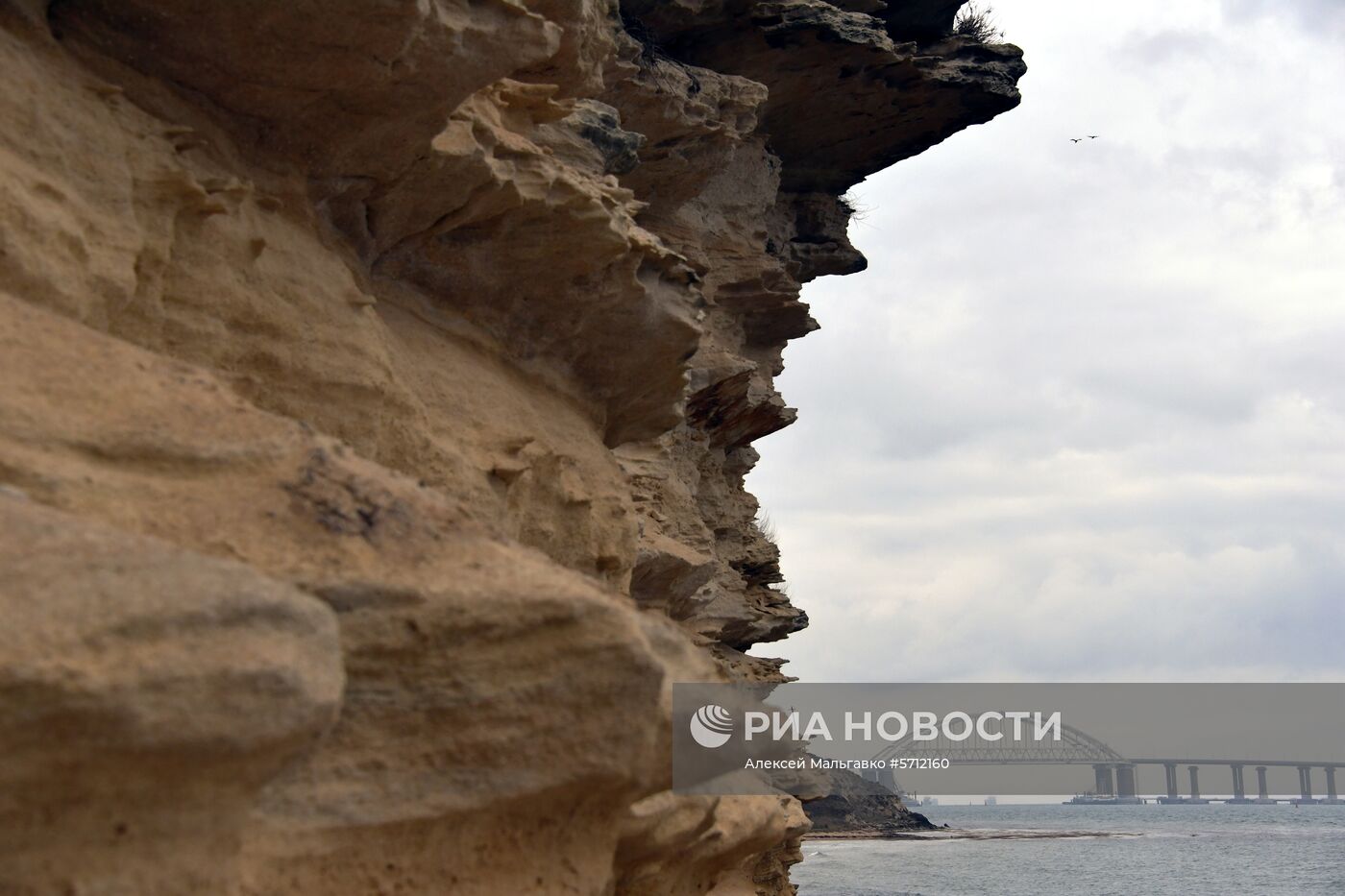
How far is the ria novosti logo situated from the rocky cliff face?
0.20 metres

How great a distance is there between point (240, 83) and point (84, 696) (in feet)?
14.9

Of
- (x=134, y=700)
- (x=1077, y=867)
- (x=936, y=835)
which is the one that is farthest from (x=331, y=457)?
(x=936, y=835)

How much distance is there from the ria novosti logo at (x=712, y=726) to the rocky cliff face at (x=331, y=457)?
0.20 m

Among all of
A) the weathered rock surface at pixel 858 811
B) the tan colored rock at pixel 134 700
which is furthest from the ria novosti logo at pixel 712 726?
the weathered rock surface at pixel 858 811

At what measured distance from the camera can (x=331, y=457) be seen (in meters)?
5.13

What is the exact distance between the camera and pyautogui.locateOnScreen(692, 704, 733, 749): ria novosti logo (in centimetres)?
627

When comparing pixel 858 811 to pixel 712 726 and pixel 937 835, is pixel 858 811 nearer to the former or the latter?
pixel 937 835

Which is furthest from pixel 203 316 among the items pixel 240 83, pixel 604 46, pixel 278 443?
pixel 604 46

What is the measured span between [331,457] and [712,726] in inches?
101

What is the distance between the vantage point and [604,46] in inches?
422

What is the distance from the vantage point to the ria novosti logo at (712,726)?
6270mm

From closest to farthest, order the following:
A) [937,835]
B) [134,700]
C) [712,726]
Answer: [134,700]
[712,726]
[937,835]

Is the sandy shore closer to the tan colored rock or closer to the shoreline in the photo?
the shoreline

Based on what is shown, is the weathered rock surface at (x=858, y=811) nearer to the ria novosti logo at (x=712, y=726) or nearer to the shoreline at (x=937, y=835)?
the shoreline at (x=937, y=835)
